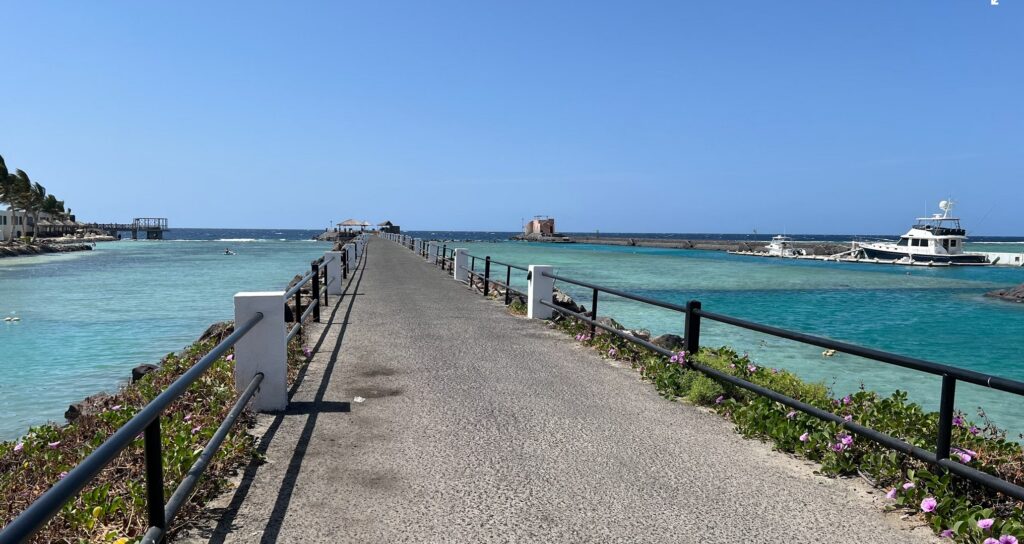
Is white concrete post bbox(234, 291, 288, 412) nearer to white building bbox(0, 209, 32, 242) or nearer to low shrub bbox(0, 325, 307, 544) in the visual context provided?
low shrub bbox(0, 325, 307, 544)

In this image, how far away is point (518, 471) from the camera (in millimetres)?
5082

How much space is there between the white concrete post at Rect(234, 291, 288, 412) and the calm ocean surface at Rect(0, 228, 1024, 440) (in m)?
5.94

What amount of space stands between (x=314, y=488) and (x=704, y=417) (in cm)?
392

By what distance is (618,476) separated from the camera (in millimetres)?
5043

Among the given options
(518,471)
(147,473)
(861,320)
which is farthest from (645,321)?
(147,473)

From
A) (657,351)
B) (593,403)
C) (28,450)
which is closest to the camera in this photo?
(28,450)

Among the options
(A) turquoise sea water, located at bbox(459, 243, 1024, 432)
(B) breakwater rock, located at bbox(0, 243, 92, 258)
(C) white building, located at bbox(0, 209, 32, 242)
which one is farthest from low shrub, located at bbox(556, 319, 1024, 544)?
(C) white building, located at bbox(0, 209, 32, 242)

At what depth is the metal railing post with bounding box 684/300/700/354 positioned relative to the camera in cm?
752

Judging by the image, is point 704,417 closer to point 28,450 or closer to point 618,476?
point 618,476

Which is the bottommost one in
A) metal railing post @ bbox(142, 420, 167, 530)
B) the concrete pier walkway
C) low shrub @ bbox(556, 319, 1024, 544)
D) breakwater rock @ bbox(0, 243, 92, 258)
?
breakwater rock @ bbox(0, 243, 92, 258)

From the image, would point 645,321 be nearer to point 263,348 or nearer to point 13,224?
point 263,348

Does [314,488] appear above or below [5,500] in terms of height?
above

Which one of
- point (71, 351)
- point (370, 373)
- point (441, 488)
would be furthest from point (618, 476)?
point (71, 351)

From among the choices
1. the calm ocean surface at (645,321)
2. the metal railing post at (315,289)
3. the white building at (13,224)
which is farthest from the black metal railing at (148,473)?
the white building at (13,224)
